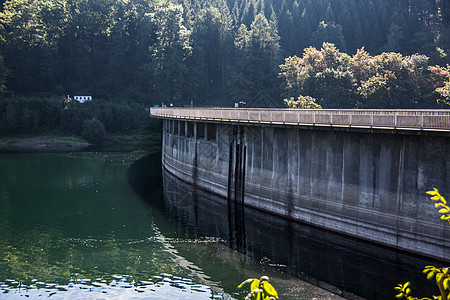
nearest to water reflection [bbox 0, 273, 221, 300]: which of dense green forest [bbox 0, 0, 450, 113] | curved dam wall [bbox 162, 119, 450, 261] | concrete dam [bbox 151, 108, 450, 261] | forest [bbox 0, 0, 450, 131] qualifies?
curved dam wall [bbox 162, 119, 450, 261]

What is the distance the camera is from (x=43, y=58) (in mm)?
145125

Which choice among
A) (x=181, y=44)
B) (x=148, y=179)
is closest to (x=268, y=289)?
(x=148, y=179)

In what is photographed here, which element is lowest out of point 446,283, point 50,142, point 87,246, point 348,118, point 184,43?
point 87,246

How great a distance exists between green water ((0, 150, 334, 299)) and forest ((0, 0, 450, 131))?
75.1 m

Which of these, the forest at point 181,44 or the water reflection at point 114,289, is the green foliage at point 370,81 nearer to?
the forest at point 181,44

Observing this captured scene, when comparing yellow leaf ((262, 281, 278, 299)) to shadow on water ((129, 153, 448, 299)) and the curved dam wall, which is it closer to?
shadow on water ((129, 153, 448, 299))

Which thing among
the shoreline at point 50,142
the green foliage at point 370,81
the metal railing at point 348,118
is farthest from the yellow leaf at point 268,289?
the shoreline at point 50,142

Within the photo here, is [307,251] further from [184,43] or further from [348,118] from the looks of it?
[184,43]

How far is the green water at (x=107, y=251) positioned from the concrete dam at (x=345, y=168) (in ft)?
29.3

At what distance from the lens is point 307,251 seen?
33.9 metres

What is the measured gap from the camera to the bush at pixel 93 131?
11888 cm

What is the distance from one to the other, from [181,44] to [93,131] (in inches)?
1799

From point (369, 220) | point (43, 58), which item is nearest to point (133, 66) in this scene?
point (43, 58)

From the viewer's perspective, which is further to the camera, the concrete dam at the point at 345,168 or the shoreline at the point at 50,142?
the shoreline at the point at 50,142
